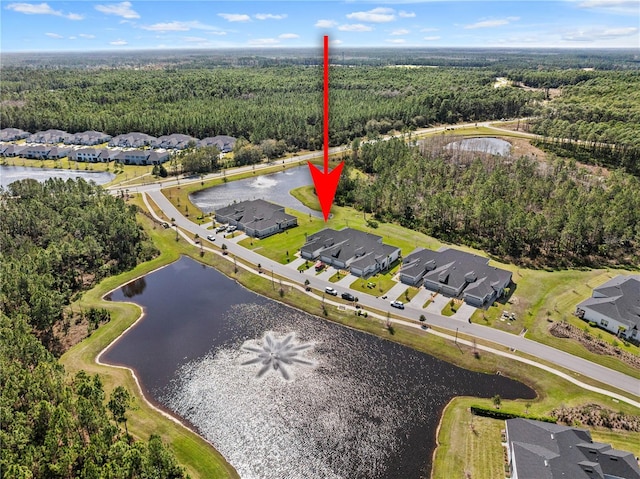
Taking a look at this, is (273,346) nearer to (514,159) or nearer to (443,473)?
(443,473)

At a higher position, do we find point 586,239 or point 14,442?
point 14,442

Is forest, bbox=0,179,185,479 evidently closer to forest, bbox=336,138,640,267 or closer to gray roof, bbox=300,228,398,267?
gray roof, bbox=300,228,398,267

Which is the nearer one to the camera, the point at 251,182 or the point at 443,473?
the point at 443,473

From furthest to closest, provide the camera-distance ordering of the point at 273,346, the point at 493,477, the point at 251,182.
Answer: the point at 251,182, the point at 273,346, the point at 493,477

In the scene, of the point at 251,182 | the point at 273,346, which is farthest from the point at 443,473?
the point at 251,182

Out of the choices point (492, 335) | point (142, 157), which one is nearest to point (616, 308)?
point (492, 335)

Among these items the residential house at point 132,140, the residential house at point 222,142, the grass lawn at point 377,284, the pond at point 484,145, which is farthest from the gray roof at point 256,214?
the residential house at point 132,140
